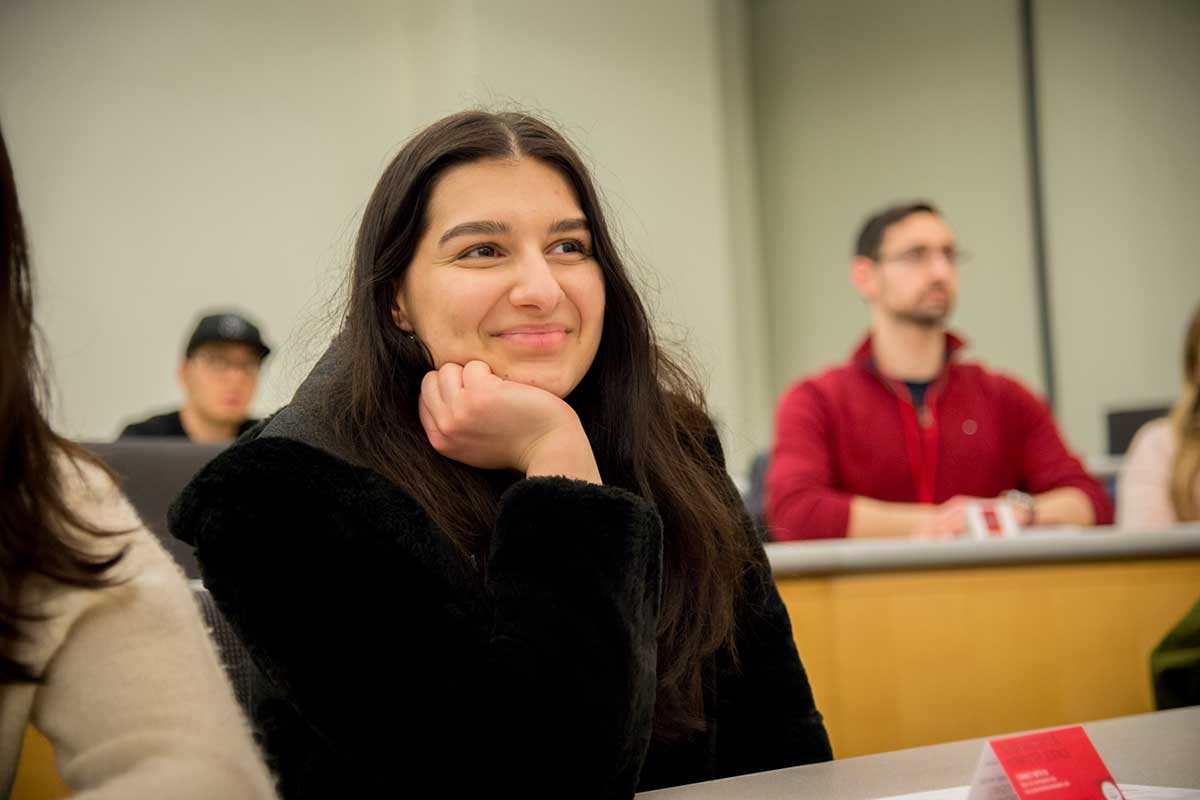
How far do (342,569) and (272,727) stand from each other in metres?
0.20

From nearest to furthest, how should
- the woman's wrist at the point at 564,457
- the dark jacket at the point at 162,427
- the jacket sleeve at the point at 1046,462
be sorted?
the woman's wrist at the point at 564,457 < the jacket sleeve at the point at 1046,462 < the dark jacket at the point at 162,427

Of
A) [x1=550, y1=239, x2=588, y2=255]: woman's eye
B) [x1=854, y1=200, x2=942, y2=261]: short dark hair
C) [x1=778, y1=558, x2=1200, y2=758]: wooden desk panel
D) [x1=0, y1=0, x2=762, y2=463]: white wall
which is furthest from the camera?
[x1=0, y1=0, x2=762, y2=463]: white wall

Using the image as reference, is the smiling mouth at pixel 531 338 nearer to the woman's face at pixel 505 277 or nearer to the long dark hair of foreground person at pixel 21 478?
the woman's face at pixel 505 277

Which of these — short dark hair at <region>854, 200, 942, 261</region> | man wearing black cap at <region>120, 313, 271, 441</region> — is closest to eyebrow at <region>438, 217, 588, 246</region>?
short dark hair at <region>854, 200, 942, 261</region>

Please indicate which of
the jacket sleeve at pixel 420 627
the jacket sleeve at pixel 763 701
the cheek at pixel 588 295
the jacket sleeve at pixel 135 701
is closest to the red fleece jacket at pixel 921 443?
the jacket sleeve at pixel 763 701

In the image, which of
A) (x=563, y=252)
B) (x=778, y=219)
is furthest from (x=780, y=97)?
(x=563, y=252)

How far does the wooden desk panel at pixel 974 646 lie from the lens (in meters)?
2.07

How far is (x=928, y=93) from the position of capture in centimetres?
657

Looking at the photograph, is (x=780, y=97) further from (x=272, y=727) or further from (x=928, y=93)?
(x=272, y=727)

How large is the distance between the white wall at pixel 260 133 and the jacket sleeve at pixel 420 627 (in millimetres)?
3460

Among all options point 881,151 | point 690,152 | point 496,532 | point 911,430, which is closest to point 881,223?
point 911,430

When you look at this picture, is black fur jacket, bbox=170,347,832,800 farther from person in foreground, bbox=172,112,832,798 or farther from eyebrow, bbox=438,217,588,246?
eyebrow, bbox=438,217,588,246

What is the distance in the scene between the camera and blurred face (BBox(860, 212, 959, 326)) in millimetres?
3162

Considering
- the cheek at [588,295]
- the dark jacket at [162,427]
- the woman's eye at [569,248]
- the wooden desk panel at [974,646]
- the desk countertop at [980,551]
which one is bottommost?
the wooden desk panel at [974,646]
